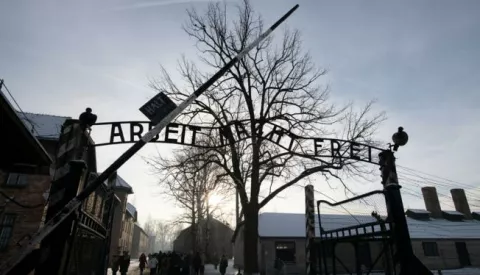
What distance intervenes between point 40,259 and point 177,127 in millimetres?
3609

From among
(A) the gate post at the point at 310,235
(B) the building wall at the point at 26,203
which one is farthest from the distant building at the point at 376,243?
(B) the building wall at the point at 26,203

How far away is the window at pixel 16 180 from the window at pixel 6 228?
185 centimetres

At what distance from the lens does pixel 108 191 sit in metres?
8.08

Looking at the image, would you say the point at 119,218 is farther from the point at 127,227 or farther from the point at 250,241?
the point at 250,241

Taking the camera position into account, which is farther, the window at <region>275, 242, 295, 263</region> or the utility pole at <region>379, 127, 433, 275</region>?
the window at <region>275, 242, 295, 263</region>

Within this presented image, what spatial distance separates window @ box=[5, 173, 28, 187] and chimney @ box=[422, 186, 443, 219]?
134 ft

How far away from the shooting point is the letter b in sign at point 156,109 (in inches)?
173

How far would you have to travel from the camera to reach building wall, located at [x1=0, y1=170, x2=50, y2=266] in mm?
16772

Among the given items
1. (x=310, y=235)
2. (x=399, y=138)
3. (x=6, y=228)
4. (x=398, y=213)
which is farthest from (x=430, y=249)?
(x=6, y=228)

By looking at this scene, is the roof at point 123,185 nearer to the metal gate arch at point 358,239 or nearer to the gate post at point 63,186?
the metal gate arch at point 358,239

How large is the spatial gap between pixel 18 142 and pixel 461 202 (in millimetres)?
46042

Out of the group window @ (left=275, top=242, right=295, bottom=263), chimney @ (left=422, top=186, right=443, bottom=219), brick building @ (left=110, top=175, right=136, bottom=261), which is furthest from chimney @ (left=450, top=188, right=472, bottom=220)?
brick building @ (left=110, top=175, right=136, bottom=261)

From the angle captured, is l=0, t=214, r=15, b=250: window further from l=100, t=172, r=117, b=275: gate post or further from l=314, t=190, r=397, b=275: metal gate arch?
l=314, t=190, r=397, b=275: metal gate arch

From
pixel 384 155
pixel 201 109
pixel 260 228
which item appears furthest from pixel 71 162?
pixel 260 228
